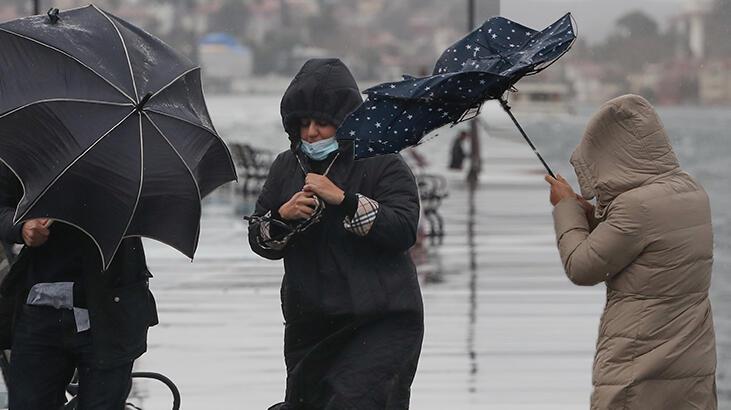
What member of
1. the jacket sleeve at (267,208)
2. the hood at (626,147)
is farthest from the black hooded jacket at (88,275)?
the hood at (626,147)

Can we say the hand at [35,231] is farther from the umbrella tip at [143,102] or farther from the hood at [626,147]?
the hood at [626,147]

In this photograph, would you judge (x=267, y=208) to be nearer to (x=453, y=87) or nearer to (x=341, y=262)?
(x=341, y=262)

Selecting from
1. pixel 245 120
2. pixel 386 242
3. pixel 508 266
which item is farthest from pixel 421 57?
pixel 386 242

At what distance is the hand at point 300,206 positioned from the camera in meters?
6.10

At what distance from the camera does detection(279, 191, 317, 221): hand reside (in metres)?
6.10

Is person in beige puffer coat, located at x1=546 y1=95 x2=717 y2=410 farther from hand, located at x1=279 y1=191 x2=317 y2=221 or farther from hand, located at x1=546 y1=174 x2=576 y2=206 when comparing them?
hand, located at x1=279 y1=191 x2=317 y2=221

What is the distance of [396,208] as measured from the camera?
6312 mm

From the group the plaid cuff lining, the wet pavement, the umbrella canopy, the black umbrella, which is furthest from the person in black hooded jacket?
the wet pavement

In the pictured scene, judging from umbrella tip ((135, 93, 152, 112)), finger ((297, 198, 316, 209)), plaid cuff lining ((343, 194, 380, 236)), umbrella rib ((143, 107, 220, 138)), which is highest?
umbrella tip ((135, 93, 152, 112))

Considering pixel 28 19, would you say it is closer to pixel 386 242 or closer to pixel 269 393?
pixel 386 242

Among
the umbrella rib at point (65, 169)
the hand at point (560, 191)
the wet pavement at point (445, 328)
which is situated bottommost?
A: the wet pavement at point (445, 328)

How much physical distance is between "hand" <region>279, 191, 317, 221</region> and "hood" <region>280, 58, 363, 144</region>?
1.13ft

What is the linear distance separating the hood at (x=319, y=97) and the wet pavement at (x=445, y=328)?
2.95m

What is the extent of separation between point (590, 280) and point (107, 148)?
66.2 inches
